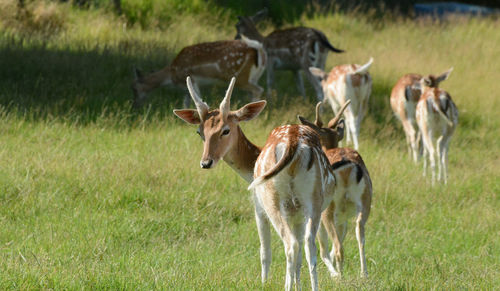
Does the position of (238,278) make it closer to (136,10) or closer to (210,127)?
(210,127)

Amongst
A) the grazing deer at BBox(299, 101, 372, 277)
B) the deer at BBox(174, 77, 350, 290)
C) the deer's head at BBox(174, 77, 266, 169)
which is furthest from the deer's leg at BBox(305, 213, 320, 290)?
the grazing deer at BBox(299, 101, 372, 277)

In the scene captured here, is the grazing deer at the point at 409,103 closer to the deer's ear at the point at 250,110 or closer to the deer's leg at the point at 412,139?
the deer's leg at the point at 412,139

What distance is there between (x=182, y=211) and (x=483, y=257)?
112 inches

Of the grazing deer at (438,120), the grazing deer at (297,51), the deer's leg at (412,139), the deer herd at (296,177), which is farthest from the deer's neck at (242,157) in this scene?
the grazing deer at (297,51)

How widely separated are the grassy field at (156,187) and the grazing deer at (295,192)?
1.68 ft

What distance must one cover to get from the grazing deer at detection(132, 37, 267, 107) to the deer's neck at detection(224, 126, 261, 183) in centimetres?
573

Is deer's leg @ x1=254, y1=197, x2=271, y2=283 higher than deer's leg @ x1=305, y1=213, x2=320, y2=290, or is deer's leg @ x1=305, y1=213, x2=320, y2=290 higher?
deer's leg @ x1=305, y1=213, x2=320, y2=290

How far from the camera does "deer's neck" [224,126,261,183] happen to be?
19.0ft

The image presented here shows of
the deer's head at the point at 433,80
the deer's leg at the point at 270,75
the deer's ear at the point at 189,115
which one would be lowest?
the deer's leg at the point at 270,75

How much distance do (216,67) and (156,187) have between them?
434 centimetres

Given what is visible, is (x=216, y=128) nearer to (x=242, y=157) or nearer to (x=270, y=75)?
(x=242, y=157)

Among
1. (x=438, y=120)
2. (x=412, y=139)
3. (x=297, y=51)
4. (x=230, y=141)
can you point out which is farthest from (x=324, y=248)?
(x=297, y=51)

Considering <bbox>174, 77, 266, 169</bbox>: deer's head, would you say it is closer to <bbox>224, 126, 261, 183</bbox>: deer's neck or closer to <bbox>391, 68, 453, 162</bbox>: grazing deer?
<bbox>224, 126, 261, 183</bbox>: deer's neck

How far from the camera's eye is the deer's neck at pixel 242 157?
5.79 metres
